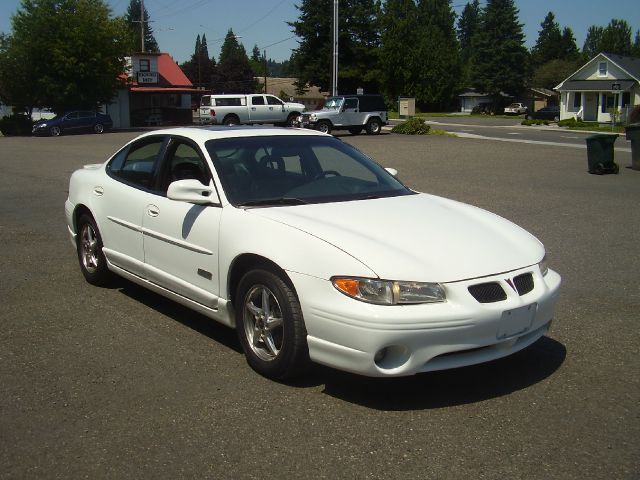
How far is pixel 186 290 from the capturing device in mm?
5098

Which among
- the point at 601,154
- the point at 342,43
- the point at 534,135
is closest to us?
the point at 601,154

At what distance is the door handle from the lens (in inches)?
214

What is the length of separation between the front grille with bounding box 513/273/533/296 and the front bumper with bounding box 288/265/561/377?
0.15 ft

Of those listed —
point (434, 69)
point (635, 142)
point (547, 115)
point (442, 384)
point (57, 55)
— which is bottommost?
point (442, 384)

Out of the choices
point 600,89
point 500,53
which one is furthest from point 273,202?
point 500,53

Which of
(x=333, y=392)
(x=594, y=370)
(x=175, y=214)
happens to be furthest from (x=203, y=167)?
(x=594, y=370)

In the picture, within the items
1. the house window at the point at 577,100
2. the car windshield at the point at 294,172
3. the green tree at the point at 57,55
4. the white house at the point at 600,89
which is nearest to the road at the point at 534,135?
the white house at the point at 600,89

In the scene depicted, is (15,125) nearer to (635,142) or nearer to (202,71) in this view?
(635,142)

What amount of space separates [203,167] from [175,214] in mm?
392

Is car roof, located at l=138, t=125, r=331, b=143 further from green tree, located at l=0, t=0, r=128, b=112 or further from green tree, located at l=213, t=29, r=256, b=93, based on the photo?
green tree, located at l=213, t=29, r=256, b=93

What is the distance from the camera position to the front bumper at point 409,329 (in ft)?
12.6

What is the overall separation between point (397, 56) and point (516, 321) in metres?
81.1

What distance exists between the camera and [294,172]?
211 inches

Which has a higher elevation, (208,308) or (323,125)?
(323,125)
